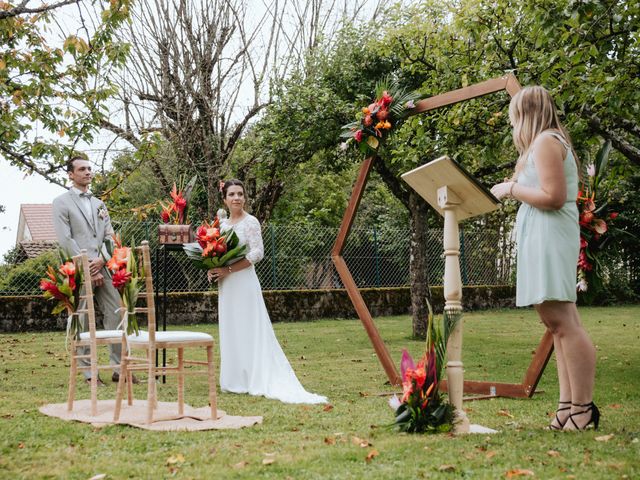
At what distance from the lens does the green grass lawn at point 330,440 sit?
3699mm

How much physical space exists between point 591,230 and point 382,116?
2341 millimetres

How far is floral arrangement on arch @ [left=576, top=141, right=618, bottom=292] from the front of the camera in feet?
18.4

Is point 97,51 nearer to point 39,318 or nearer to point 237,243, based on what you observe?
point 237,243

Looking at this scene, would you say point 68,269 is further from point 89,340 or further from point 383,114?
point 383,114

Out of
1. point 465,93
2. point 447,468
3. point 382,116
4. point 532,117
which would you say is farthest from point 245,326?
point 447,468

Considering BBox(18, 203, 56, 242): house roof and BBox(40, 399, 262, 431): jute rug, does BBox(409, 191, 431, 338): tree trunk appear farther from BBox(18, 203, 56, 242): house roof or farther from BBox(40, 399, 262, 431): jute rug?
BBox(18, 203, 56, 242): house roof

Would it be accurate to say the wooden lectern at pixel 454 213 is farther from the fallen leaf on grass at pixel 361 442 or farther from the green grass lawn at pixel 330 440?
the fallen leaf on grass at pixel 361 442

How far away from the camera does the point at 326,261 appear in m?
16.7

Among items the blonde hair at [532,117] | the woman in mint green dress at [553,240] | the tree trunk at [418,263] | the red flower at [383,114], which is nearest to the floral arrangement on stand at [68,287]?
the red flower at [383,114]

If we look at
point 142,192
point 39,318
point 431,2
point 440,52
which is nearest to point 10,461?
point 440,52

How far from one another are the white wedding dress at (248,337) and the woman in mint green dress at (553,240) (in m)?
3.11

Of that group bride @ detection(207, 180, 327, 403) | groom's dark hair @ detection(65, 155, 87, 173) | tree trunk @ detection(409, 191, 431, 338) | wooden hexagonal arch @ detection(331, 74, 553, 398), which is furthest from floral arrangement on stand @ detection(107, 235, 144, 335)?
tree trunk @ detection(409, 191, 431, 338)

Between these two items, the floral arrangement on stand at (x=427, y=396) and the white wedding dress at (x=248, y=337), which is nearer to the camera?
the floral arrangement on stand at (x=427, y=396)

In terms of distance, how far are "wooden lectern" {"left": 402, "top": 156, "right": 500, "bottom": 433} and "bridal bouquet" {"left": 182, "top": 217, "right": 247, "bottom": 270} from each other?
123 inches
